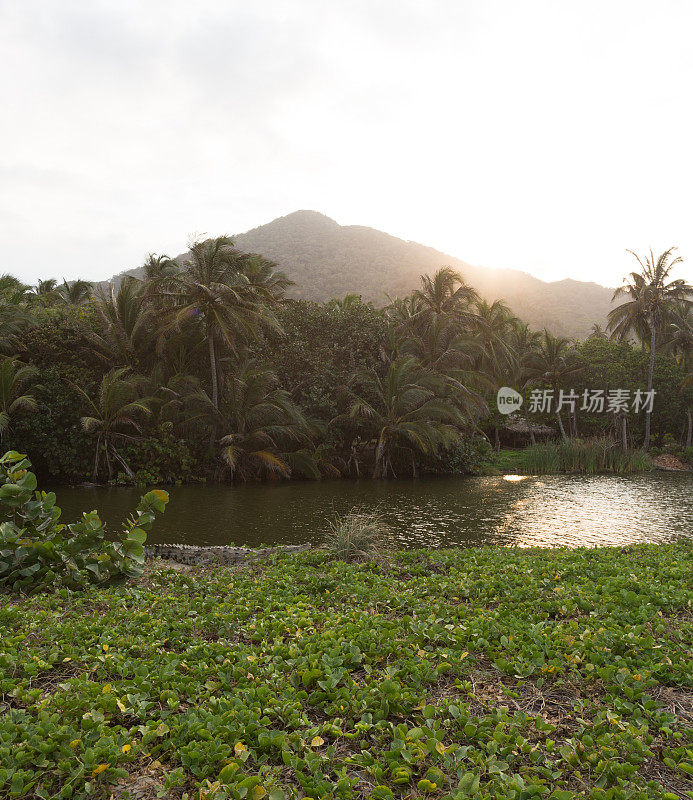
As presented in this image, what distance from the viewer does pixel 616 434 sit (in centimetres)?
3769

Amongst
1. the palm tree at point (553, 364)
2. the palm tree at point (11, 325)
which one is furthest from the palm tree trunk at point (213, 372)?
the palm tree at point (553, 364)

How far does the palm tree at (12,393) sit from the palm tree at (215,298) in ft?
19.0

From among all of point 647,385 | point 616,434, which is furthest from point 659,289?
point 616,434

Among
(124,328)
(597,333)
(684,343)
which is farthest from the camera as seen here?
(597,333)

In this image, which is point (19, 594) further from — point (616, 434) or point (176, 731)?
point (616, 434)

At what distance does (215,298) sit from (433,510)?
1230 cm

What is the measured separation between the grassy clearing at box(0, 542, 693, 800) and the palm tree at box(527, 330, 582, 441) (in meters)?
33.2

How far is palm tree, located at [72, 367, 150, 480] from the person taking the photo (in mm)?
19797

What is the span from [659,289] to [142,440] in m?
32.5

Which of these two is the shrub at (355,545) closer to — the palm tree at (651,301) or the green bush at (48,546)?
the green bush at (48,546)

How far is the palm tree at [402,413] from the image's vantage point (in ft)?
74.7

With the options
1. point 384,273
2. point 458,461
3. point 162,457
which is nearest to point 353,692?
point 162,457

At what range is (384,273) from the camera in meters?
81.9

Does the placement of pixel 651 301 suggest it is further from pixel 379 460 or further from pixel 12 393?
pixel 12 393
